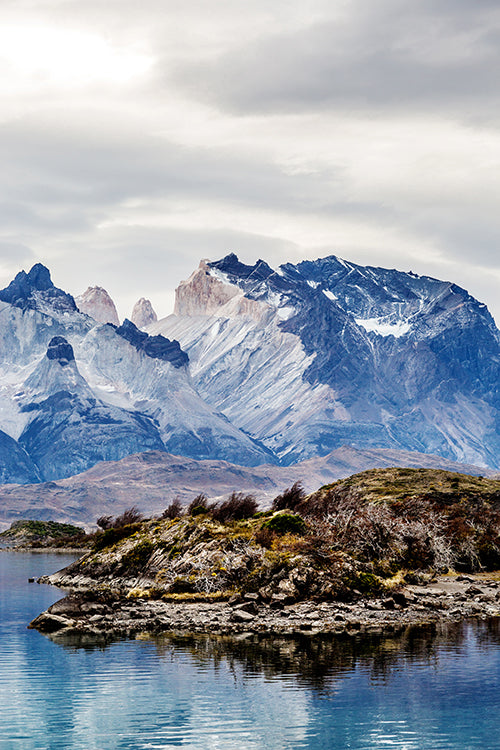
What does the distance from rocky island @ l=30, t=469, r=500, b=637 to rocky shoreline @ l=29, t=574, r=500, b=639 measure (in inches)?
5.1

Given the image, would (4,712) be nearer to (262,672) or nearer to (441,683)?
(262,672)

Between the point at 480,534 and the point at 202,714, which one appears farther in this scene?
the point at 480,534

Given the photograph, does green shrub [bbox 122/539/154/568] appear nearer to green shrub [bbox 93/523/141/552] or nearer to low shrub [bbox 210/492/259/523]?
green shrub [bbox 93/523/141/552]

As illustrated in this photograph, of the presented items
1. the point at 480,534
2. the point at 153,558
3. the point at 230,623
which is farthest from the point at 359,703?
the point at 480,534

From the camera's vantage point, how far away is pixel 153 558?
290 ft

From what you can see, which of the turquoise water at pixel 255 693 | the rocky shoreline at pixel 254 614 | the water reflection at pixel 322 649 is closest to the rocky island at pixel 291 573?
the rocky shoreline at pixel 254 614

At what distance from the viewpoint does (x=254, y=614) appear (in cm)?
6316

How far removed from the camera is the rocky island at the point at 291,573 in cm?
6231

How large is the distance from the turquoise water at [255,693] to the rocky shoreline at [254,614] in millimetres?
3774

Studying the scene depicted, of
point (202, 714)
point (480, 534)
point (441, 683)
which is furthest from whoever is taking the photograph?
point (480, 534)

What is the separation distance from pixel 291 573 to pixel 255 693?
28.7 m

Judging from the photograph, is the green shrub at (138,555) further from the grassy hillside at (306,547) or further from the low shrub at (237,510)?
the low shrub at (237,510)

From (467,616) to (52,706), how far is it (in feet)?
113

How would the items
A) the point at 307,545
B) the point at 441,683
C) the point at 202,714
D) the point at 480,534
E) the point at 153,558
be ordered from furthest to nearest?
the point at 480,534
the point at 153,558
the point at 307,545
the point at 441,683
the point at 202,714
